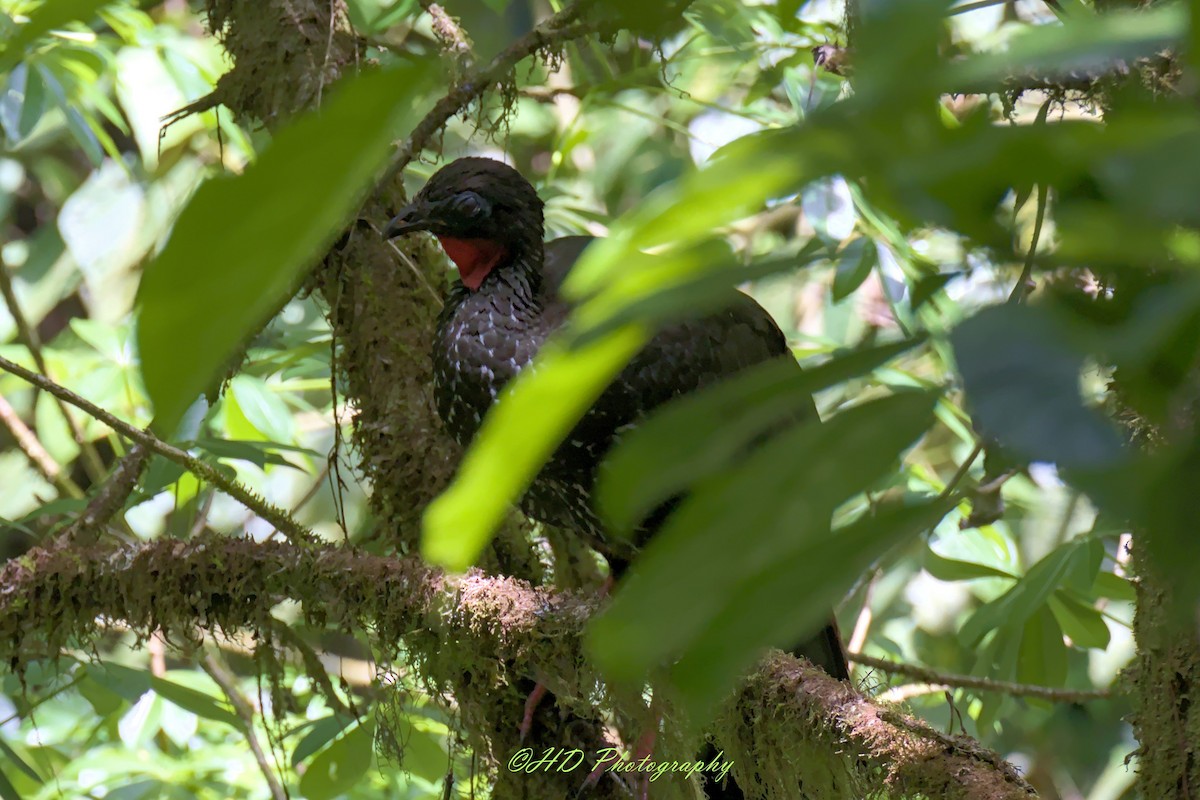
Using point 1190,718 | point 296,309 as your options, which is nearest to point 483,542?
point 1190,718

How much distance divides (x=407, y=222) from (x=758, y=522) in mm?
1841

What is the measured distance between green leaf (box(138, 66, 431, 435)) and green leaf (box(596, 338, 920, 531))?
11 centimetres

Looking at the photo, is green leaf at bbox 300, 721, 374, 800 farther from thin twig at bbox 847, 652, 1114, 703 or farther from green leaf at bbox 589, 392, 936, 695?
green leaf at bbox 589, 392, 936, 695

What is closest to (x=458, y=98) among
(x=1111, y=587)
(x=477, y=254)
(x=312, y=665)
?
(x=477, y=254)

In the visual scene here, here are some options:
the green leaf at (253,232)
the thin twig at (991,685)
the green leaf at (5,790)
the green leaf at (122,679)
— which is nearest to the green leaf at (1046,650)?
the thin twig at (991,685)

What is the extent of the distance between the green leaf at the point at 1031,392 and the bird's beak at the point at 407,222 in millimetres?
1854

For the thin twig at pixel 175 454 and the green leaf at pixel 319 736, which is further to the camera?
the green leaf at pixel 319 736

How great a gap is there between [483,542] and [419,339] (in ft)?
6.15

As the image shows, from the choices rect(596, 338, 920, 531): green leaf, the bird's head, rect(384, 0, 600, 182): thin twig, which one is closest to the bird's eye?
the bird's head

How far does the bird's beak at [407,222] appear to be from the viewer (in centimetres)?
206

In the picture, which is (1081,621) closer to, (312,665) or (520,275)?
(520,275)

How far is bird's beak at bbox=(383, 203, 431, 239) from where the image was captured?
206cm

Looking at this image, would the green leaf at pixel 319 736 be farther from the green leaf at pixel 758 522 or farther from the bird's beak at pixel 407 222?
the green leaf at pixel 758 522

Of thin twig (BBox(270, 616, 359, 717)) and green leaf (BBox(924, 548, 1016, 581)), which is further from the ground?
thin twig (BBox(270, 616, 359, 717))
